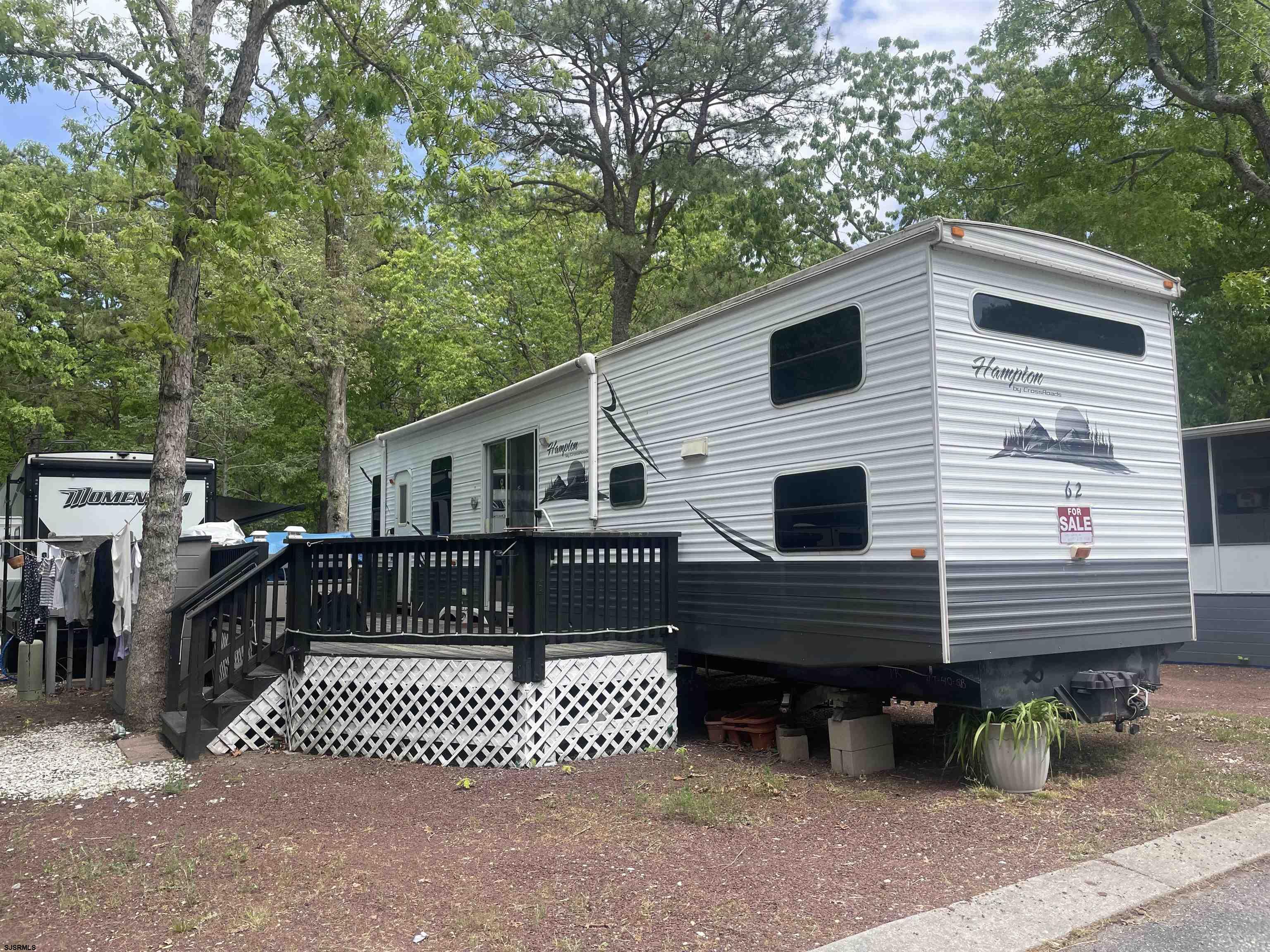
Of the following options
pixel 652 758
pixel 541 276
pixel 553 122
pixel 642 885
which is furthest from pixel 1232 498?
pixel 541 276

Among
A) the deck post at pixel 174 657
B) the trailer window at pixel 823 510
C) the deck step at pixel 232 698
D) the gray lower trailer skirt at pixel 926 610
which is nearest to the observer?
the gray lower trailer skirt at pixel 926 610

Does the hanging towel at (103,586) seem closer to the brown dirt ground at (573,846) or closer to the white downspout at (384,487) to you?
the white downspout at (384,487)

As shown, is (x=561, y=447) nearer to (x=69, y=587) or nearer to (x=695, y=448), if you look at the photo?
(x=695, y=448)

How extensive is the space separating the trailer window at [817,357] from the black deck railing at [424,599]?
1614mm

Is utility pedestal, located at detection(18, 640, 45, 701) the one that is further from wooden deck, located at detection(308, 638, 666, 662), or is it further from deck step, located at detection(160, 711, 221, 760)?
wooden deck, located at detection(308, 638, 666, 662)

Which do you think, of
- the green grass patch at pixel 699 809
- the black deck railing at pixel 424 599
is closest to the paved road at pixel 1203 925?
the green grass patch at pixel 699 809

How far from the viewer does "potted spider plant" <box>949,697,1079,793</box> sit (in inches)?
229

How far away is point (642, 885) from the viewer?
14.3ft

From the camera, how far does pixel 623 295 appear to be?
62.4ft

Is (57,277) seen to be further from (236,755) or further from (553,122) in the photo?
(236,755)

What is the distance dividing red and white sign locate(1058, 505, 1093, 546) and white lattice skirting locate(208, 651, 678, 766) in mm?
3016

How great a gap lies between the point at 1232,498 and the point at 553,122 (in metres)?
12.9

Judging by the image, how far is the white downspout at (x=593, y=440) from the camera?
891 centimetres

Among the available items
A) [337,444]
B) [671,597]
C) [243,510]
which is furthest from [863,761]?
[337,444]
